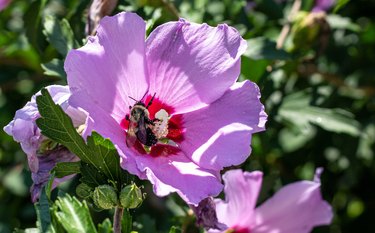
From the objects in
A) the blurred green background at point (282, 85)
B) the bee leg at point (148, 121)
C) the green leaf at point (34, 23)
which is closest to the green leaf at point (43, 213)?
the bee leg at point (148, 121)

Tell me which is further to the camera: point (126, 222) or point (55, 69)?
point (55, 69)

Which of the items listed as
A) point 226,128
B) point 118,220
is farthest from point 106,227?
point 226,128

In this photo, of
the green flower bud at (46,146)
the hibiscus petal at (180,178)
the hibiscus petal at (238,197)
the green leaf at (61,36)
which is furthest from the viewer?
the green leaf at (61,36)

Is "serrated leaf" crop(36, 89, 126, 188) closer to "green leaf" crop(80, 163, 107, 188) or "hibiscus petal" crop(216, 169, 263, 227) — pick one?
"green leaf" crop(80, 163, 107, 188)

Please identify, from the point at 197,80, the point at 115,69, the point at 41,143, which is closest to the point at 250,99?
the point at 197,80

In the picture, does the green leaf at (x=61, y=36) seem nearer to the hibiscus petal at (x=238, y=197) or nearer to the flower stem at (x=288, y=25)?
the hibiscus petal at (x=238, y=197)

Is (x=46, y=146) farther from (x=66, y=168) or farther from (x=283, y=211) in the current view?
(x=283, y=211)

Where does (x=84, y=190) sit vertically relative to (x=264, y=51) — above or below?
above

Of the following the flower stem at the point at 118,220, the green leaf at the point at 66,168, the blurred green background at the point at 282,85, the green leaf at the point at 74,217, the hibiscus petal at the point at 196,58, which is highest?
the hibiscus petal at the point at 196,58

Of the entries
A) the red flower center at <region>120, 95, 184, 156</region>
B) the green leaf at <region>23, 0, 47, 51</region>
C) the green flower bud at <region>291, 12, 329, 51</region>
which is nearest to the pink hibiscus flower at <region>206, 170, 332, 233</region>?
the red flower center at <region>120, 95, 184, 156</region>
